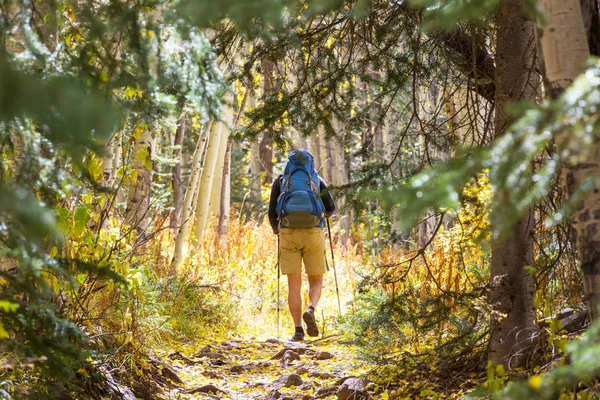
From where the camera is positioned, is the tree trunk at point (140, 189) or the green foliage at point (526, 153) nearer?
the green foliage at point (526, 153)

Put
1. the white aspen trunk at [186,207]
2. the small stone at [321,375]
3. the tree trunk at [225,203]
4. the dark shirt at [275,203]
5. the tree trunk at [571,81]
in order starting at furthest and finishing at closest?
the tree trunk at [225,203] < the white aspen trunk at [186,207] < the dark shirt at [275,203] < the small stone at [321,375] < the tree trunk at [571,81]

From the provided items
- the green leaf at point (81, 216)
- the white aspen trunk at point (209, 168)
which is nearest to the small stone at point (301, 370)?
the green leaf at point (81, 216)

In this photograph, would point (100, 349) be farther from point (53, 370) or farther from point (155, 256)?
point (155, 256)

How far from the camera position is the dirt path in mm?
4898

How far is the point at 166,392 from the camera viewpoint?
15.7 ft

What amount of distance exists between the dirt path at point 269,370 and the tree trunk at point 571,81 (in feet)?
8.31

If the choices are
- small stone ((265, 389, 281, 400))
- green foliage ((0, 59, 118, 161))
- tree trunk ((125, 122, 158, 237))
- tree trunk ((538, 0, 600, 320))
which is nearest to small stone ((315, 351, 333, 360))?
small stone ((265, 389, 281, 400))

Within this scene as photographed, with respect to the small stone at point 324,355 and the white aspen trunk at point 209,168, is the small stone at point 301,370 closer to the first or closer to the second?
the small stone at point 324,355

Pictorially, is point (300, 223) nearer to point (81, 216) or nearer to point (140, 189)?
point (140, 189)

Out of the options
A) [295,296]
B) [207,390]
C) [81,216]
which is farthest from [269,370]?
[81,216]

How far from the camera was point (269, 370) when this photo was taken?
5.96m

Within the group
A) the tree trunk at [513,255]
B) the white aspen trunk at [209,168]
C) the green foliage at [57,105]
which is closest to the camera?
the green foliage at [57,105]

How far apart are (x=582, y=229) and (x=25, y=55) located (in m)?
1.95

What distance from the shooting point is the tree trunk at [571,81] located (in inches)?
85.0
